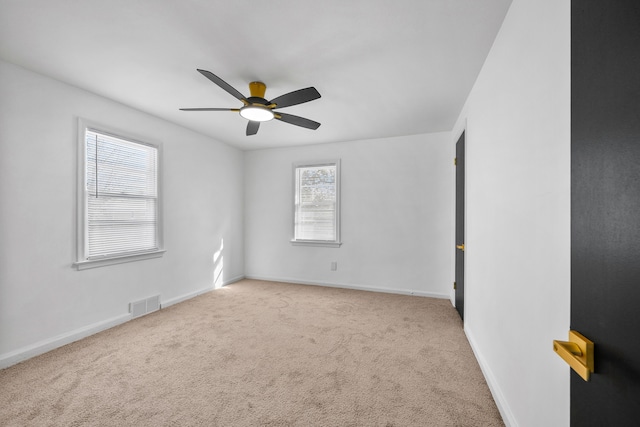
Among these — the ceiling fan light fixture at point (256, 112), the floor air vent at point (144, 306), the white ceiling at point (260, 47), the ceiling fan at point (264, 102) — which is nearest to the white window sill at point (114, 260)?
the floor air vent at point (144, 306)

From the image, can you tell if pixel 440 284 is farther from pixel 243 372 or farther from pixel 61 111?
pixel 61 111

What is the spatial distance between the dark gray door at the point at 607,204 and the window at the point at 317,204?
159 inches

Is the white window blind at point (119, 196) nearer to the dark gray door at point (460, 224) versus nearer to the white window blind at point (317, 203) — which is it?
the white window blind at point (317, 203)

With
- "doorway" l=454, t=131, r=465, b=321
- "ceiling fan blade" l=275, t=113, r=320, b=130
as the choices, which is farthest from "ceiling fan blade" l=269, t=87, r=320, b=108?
"doorway" l=454, t=131, r=465, b=321

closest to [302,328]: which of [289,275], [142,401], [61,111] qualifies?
[142,401]

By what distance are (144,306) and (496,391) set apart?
3.71 metres

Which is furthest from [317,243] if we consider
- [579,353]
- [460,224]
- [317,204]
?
[579,353]

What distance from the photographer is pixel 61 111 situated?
2.68 metres

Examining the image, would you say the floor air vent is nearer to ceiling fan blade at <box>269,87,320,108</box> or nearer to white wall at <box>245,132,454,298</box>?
white wall at <box>245,132,454,298</box>

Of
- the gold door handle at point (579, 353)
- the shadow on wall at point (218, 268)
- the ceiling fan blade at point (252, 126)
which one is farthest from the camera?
the shadow on wall at point (218, 268)

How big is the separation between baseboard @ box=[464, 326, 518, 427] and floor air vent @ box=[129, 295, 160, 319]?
145 inches

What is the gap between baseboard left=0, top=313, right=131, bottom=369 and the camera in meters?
2.32

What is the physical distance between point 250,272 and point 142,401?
3504 mm

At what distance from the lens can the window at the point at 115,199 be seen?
9.45 feet
